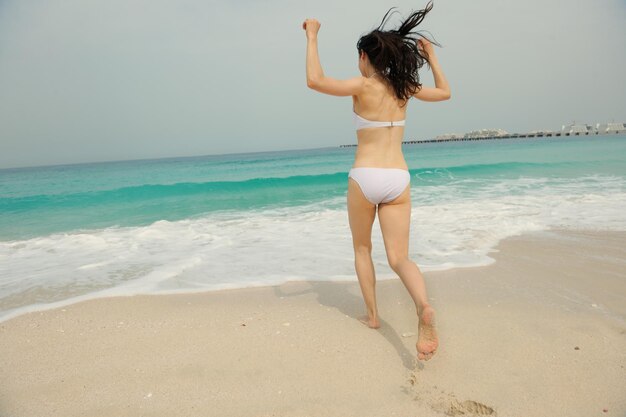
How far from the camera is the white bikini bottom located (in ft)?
9.20

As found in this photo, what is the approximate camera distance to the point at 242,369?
2.71m

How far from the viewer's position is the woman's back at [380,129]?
275 centimetres

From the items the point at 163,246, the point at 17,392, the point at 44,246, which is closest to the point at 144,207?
the point at 44,246

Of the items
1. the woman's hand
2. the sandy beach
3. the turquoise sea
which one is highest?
the woman's hand

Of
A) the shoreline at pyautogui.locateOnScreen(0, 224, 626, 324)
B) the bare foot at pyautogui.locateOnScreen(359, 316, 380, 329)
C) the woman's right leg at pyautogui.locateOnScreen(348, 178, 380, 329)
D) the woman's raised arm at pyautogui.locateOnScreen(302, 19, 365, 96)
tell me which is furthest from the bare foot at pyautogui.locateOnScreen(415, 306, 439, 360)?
the shoreline at pyautogui.locateOnScreen(0, 224, 626, 324)

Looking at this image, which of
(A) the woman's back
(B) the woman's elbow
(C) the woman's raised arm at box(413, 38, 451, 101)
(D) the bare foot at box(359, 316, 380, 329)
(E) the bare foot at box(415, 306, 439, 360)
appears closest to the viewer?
(E) the bare foot at box(415, 306, 439, 360)

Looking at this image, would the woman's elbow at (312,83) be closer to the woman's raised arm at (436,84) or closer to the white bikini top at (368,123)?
the white bikini top at (368,123)

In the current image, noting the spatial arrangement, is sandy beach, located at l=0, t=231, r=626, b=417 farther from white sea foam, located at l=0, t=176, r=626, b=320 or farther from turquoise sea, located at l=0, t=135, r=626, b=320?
turquoise sea, located at l=0, t=135, r=626, b=320

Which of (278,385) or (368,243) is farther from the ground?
(368,243)

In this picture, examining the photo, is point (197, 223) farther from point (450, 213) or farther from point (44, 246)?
point (450, 213)

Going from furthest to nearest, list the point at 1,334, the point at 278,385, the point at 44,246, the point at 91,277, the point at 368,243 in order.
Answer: the point at 44,246
the point at 91,277
the point at 1,334
the point at 368,243
the point at 278,385

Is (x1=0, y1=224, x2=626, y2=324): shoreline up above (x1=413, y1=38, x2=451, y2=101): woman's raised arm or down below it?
below

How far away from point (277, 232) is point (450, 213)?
350 centimetres

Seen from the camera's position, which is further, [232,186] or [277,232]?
[232,186]
